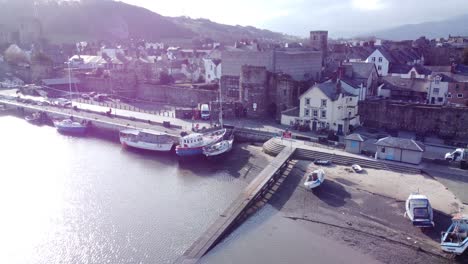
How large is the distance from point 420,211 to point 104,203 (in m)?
16.6

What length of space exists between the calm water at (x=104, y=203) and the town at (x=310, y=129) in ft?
4.21

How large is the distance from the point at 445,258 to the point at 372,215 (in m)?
3.80

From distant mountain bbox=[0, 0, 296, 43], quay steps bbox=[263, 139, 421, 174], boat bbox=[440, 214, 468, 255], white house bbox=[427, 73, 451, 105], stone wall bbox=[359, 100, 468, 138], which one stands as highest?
distant mountain bbox=[0, 0, 296, 43]

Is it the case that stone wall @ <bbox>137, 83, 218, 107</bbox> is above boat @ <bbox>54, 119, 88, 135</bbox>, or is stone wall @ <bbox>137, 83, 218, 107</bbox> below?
above

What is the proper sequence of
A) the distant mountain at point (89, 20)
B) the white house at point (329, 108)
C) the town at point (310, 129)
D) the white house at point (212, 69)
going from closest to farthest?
the town at point (310, 129) → the white house at point (329, 108) → the white house at point (212, 69) → the distant mountain at point (89, 20)

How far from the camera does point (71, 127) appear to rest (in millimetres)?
36406

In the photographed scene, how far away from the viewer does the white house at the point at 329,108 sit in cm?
2869

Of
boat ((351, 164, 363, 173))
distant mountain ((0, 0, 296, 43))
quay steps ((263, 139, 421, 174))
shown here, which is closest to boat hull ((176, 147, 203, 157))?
quay steps ((263, 139, 421, 174))

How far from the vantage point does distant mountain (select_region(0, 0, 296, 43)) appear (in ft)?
410

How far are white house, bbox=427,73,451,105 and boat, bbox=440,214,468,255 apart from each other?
2117 centimetres

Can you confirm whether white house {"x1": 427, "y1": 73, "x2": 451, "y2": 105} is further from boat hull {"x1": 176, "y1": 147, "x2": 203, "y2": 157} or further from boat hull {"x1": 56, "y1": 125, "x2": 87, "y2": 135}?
boat hull {"x1": 56, "y1": 125, "x2": 87, "y2": 135}

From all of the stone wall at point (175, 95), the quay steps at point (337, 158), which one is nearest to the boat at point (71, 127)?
the stone wall at point (175, 95)

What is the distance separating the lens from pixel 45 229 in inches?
717

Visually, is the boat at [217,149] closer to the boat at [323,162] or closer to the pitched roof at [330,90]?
the boat at [323,162]
